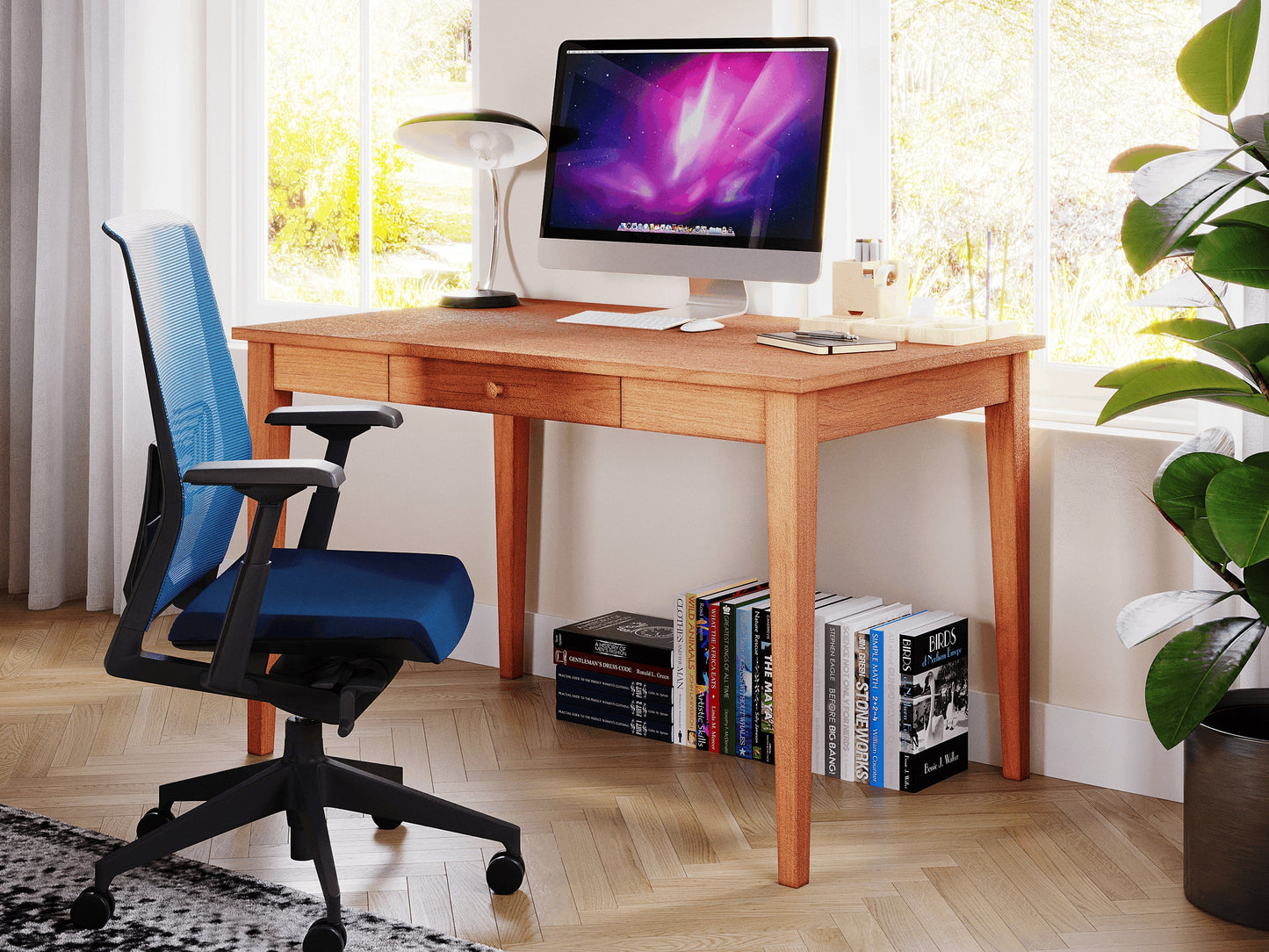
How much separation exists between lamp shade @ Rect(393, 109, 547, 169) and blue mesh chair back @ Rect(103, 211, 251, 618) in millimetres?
825

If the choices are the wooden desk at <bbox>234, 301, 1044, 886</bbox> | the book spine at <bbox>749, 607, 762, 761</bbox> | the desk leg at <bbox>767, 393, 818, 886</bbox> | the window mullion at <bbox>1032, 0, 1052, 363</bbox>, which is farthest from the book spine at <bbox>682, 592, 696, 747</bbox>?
the window mullion at <bbox>1032, 0, 1052, 363</bbox>

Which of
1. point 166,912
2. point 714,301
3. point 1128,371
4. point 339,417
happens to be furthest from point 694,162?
point 166,912

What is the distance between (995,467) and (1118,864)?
0.72 meters

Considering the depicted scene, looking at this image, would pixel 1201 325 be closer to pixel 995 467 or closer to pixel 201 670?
pixel 995 467

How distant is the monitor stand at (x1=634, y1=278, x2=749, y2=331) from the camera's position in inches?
111

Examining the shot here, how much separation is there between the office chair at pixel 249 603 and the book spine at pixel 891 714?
0.77 meters

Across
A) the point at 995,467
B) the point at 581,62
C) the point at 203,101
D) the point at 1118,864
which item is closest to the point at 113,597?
the point at 203,101

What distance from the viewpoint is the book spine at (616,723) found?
9.55ft

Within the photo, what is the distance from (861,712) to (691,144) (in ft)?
3.67

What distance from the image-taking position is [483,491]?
343 cm

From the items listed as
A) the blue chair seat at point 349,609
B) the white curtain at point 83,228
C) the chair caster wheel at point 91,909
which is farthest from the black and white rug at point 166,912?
the white curtain at point 83,228

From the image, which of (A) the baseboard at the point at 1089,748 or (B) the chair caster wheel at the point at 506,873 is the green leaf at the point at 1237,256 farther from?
(B) the chair caster wheel at the point at 506,873

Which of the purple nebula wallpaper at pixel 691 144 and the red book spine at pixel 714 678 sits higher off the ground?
the purple nebula wallpaper at pixel 691 144

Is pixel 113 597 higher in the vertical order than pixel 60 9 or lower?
lower
